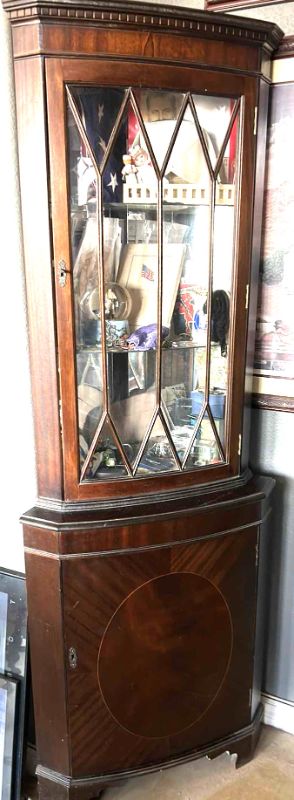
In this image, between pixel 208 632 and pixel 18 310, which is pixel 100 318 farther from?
pixel 208 632

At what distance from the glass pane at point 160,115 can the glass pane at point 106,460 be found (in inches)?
21.7

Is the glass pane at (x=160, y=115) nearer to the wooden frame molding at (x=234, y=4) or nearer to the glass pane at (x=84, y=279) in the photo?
the glass pane at (x=84, y=279)

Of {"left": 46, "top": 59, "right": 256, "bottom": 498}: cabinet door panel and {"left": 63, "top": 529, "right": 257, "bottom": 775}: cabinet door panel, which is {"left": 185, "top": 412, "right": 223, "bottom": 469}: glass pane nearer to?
{"left": 46, "top": 59, "right": 256, "bottom": 498}: cabinet door panel

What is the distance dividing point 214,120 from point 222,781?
1.63m

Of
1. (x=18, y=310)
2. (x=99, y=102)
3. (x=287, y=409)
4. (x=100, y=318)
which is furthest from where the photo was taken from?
(x=287, y=409)

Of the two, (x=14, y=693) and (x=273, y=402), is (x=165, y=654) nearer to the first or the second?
(x=14, y=693)

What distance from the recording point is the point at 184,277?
4.12 ft

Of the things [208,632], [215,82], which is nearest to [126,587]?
[208,632]

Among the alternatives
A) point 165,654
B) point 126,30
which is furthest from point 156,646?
point 126,30

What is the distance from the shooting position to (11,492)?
4.84 ft

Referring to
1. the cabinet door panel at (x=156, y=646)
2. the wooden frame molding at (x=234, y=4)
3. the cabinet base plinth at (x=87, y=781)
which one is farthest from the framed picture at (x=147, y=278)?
the cabinet base plinth at (x=87, y=781)

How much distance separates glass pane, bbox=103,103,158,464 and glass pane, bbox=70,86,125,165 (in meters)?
0.05

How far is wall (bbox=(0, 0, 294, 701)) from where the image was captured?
1.21 metres

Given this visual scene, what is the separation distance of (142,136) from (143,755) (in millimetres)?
1393
